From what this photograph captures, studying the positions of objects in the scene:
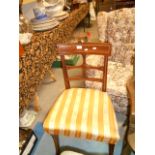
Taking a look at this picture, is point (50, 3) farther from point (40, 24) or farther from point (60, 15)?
point (40, 24)

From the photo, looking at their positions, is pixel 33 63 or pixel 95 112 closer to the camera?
pixel 95 112

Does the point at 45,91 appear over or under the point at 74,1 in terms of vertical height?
under

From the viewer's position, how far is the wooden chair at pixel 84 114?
136 centimetres

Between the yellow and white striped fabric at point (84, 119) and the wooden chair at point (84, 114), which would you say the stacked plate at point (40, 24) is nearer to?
the wooden chair at point (84, 114)

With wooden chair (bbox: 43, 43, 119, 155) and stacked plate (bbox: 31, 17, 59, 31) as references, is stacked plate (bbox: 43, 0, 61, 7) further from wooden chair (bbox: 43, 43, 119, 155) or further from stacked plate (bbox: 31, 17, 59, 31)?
wooden chair (bbox: 43, 43, 119, 155)

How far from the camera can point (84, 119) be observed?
1.41 meters

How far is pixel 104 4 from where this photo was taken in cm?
612

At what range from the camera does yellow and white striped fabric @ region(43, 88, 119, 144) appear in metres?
1.35

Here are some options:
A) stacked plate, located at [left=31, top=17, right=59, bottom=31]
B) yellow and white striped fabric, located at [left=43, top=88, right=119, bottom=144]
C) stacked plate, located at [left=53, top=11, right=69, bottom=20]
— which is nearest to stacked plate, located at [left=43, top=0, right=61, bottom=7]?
stacked plate, located at [left=53, top=11, right=69, bottom=20]

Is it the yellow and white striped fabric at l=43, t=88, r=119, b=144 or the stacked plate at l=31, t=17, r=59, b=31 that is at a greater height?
the stacked plate at l=31, t=17, r=59, b=31
